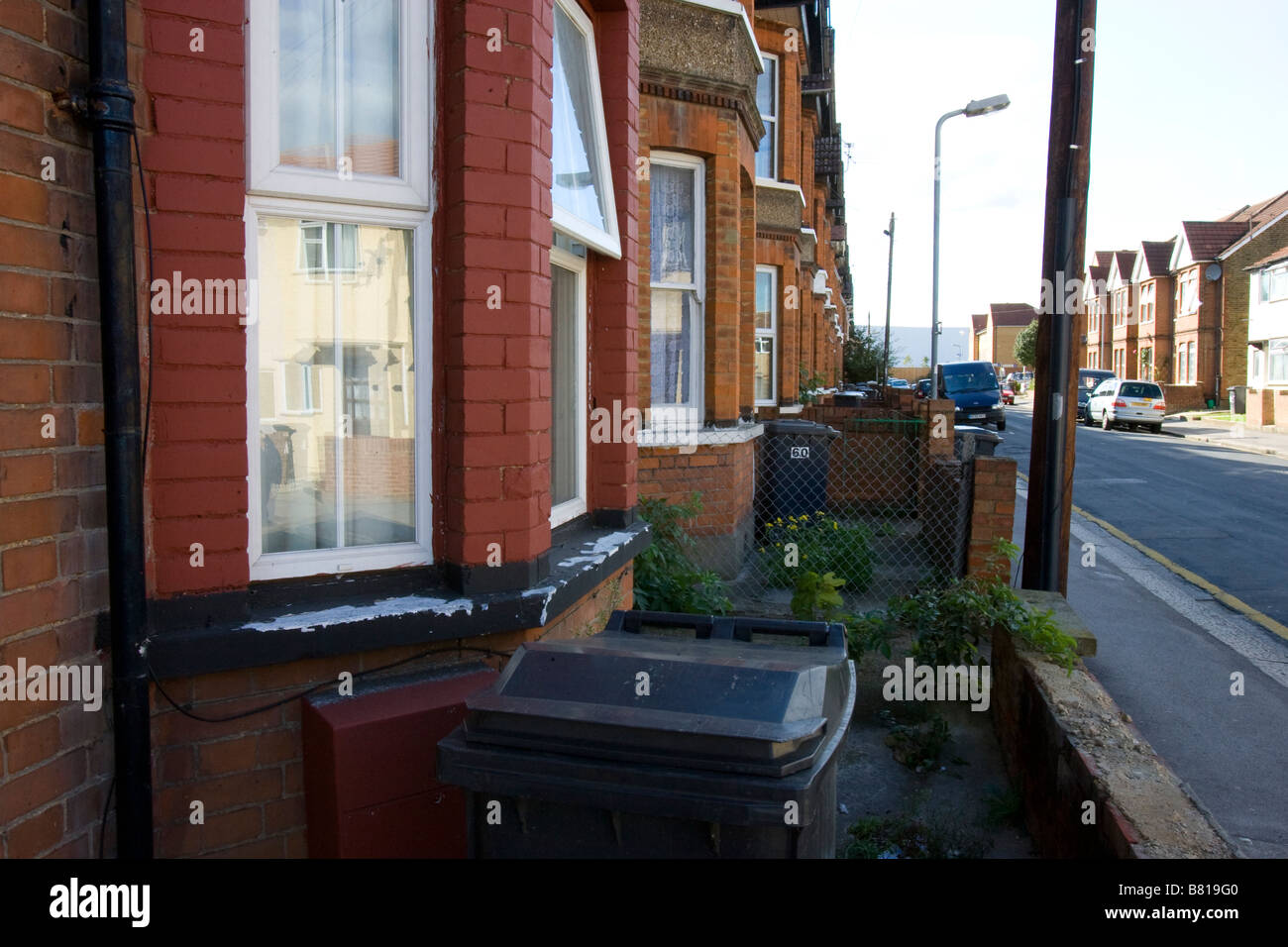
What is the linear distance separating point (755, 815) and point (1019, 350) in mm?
81263

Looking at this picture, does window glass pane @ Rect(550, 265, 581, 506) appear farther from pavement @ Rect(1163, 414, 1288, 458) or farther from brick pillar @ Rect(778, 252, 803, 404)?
pavement @ Rect(1163, 414, 1288, 458)

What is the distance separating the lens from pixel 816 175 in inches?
994

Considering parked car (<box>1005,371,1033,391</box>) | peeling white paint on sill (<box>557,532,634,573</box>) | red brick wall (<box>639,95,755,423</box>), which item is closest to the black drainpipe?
peeling white paint on sill (<box>557,532,634,573</box>)

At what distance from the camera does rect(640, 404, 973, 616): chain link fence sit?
8062 mm

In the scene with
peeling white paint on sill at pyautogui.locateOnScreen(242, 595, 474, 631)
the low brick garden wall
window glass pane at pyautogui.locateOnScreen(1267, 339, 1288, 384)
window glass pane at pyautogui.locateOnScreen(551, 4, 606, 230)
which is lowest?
the low brick garden wall

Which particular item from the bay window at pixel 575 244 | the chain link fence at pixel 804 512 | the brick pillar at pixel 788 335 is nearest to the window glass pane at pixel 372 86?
the bay window at pixel 575 244

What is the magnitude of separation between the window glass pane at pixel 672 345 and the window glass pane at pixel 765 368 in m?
5.94

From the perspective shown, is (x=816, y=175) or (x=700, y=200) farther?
(x=816, y=175)

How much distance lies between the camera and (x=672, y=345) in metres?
8.80

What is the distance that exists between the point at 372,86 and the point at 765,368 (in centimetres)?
1183

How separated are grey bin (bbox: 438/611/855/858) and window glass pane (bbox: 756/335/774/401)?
1230 cm

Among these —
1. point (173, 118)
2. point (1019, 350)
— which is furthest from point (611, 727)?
point (1019, 350)
